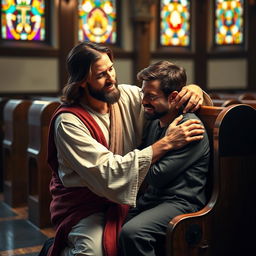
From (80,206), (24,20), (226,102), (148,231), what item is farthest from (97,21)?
(148,231)

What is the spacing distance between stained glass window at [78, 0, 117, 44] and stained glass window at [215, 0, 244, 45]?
206 cm

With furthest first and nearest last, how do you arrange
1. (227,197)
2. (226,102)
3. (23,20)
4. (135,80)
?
(135,80) < (23,20) < (226,102) < (227,197)

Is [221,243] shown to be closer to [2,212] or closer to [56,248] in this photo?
[56,248]

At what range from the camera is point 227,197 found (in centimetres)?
232

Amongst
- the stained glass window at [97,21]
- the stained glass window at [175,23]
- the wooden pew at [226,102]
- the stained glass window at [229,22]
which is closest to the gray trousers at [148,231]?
the wooden pew at [226,102]

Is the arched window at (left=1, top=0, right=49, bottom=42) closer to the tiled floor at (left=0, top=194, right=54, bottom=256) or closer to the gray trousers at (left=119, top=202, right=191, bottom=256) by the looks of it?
the tiled floor at (left=0, top=194, right=54, bottom=256)

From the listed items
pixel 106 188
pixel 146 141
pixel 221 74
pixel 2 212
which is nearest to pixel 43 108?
pixel 2 212

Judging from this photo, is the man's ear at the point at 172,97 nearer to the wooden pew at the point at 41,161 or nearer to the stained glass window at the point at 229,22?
the wooden pew at the point at 41,161

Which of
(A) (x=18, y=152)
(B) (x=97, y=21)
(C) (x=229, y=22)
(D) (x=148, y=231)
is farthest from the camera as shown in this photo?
(C) (x=229, y=22)

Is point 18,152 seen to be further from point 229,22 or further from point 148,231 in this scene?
point 229,22

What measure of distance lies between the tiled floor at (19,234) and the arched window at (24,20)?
11.7 ft

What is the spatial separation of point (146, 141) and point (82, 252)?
26.3 inches

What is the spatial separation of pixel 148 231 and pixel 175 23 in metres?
7.22

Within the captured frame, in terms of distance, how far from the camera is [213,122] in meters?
2.38
